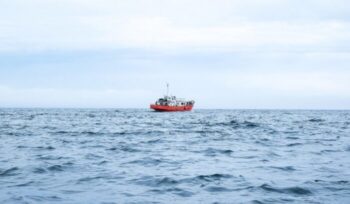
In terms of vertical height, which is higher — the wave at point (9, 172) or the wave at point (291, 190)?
the wave at point (291, 190)

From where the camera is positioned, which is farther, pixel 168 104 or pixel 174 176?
pixel 168 104

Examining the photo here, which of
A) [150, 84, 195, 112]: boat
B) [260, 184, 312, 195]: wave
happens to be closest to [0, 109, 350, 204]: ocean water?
[260, 184, 312, 195]: wave

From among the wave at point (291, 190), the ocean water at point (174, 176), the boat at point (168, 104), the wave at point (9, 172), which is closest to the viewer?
the ocean water at point (174, 176)

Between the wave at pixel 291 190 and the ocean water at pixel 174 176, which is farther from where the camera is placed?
the wave at pixel 291 190

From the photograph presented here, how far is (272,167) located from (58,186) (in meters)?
7.03

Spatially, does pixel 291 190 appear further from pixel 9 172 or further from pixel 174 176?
pixel 9 172

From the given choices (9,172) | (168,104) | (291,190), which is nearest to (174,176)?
(291,190)

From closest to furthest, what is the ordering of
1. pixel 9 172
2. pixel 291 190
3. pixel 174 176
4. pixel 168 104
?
pixel 291 190 < pixel 174 176 < pixel 9 172 < pixel 168 104

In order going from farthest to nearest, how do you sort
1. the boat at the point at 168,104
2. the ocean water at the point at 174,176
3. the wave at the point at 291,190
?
the boat at the point at 168,104 → the wave at the point at 291,190 → the ocean water at the point at 174,176

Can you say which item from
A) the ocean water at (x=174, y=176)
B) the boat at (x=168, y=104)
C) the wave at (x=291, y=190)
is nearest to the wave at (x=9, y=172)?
the ocean water at (x=174, y=176)

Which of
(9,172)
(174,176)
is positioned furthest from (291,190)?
(9,172)

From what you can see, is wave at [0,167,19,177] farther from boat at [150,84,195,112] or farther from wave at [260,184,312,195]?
boat at [150,84,195,112]

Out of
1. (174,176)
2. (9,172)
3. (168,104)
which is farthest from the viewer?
(168,104)

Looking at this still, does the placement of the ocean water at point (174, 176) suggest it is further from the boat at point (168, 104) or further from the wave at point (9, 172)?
the boat at point (168, 104)
